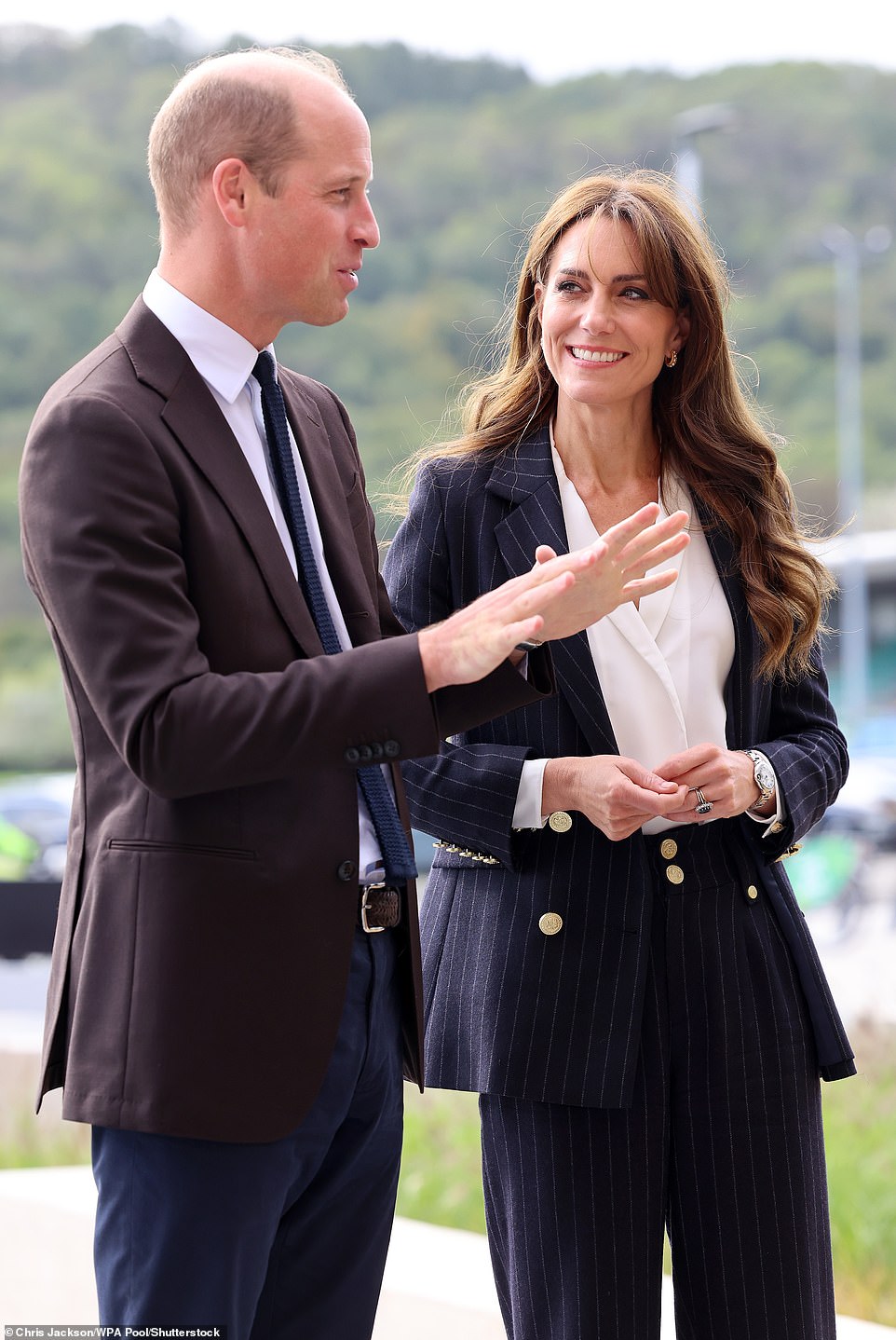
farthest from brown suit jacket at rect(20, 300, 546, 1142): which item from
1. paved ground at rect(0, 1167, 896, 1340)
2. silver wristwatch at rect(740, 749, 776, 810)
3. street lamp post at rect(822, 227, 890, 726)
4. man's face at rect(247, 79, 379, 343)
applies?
street lamp post at rect(822, 227, 890, 726)

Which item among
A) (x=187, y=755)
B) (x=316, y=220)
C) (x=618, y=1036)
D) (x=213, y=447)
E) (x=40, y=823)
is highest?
(x=40, y=823)

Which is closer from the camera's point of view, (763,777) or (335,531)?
(335,531)

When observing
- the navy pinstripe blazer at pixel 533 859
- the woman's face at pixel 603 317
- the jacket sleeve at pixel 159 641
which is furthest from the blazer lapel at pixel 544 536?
the jacket sleeve at pixel 159 641

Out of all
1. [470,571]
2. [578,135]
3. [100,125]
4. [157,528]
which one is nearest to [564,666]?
[470,571]

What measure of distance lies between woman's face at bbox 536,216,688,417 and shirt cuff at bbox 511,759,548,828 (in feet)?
1.72

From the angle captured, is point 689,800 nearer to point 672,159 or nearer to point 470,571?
point 470,571

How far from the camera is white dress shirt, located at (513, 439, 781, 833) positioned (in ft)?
A: 6.74

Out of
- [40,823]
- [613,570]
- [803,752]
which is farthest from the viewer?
[40,823]

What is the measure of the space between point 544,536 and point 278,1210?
94 cm

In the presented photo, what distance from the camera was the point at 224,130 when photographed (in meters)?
1.57

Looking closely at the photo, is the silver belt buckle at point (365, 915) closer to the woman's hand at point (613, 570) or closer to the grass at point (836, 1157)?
the woman's hand at point (613, 570)

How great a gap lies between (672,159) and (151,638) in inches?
59.3

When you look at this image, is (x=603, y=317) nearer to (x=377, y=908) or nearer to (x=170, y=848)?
(x=377, y=908)

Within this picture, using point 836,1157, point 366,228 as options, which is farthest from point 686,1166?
point 836,1157
